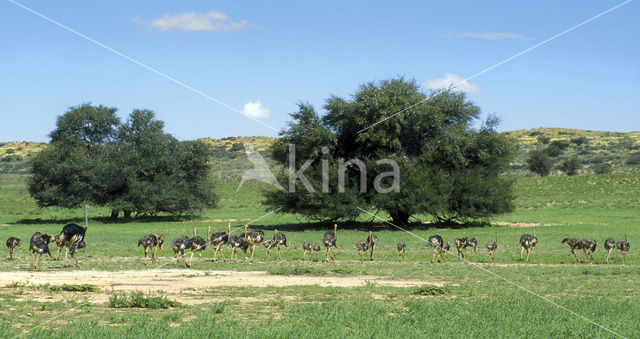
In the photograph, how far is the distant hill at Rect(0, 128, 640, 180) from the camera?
121 meters

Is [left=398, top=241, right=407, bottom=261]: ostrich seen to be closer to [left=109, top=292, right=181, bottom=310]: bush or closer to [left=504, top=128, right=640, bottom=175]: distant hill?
[left=109, top=292, right=181, bottom=310]: bush

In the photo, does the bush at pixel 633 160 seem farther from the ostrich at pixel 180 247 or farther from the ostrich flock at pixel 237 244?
the ostrich at pixel 180 247

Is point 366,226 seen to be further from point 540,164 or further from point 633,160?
point 633,160

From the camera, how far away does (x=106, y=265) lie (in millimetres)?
25688

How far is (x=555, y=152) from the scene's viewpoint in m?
132

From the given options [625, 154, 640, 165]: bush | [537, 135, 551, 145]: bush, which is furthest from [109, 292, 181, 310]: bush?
[537, 135, 551, 145]: bush

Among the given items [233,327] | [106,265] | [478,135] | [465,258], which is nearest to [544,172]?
[478,135]

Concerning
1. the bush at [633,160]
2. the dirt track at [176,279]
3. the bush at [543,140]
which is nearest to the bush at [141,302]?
the dirt track at [176,279]

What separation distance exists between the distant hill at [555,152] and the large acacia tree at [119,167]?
3168 cm

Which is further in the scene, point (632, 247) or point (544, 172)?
point (544, 172)

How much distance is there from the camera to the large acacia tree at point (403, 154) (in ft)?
164

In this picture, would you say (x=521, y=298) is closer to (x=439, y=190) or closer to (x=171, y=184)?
(x=439, y=190)

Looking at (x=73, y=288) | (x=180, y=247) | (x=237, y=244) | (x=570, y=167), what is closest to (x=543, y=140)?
(x=570, y=167)

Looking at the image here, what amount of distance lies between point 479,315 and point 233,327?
17.6 ft
